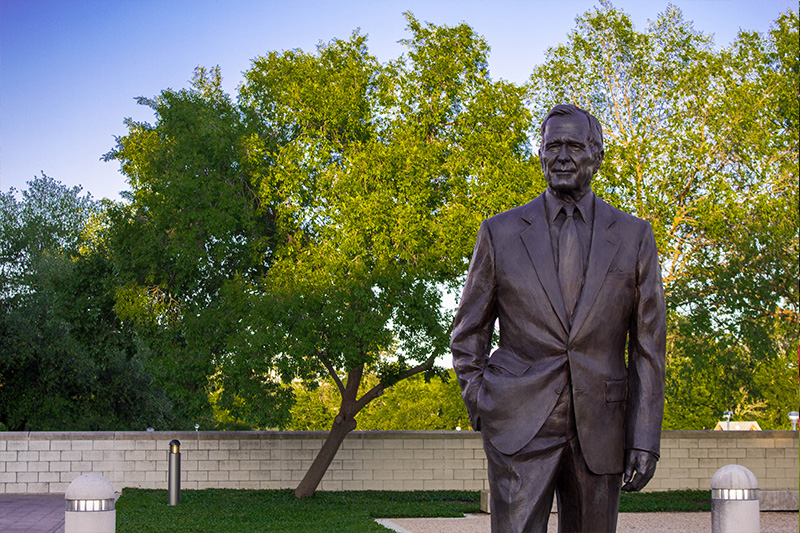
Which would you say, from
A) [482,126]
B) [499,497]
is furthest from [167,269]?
[499,497]

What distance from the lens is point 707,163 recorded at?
1884 centimetres

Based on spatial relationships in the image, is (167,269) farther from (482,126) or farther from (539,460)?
(539,460)

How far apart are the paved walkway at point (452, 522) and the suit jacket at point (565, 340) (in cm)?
918

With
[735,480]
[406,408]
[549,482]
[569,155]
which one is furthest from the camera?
[406,408]

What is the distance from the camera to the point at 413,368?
56.7 ft

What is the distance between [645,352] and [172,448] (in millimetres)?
13309

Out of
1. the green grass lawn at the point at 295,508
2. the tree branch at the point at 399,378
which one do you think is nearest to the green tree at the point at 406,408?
the green grass lawn at the point at 295,508

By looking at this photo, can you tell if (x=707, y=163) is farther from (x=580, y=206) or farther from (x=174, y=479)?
(x=580, y=206)

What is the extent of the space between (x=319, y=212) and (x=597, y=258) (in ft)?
42.2

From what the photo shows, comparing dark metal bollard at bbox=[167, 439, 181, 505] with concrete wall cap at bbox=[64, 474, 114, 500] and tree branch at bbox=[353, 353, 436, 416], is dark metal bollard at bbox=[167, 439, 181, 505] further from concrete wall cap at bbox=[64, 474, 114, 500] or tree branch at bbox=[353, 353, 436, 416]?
concrete wall cap at bbox=[64, 474, 114, 500]

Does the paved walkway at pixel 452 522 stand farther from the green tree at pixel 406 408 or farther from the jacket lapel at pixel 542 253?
the green tree at pixel 406 408

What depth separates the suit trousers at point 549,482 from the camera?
3.49 m

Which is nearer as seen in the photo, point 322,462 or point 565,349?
point 565,349

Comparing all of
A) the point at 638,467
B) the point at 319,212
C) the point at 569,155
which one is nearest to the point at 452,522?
the point at 319,212
